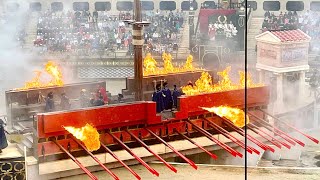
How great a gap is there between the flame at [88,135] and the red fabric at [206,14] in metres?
9.71

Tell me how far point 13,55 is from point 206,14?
506 centimetres

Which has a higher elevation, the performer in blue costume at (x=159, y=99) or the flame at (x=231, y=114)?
the performer in blue costume at (x=159, y=99)

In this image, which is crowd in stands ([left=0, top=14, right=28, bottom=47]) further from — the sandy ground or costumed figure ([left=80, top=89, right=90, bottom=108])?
the sandy ground

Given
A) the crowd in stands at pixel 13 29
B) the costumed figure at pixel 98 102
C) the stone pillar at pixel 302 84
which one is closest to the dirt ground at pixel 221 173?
the costumed figure at pixel 98 102

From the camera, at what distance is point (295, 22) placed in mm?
19656

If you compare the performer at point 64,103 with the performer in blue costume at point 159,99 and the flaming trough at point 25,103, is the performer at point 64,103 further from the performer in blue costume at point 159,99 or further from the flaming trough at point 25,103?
the performer in blue costume at point 159,99

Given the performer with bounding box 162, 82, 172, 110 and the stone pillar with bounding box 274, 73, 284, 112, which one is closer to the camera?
the performer with bounding box 162, 82, 172, 110

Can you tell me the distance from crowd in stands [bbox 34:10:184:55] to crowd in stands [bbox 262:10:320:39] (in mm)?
2501

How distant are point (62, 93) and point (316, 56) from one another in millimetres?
6288

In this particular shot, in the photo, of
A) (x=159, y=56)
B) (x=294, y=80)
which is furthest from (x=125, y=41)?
(x=294, y=80)

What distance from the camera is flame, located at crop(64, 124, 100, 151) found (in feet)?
33.0

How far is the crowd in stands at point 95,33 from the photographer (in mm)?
19688

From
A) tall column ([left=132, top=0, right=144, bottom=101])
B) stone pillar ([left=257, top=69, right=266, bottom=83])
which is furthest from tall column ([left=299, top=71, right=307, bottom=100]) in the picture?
tall column ([left=132, top=0, right=144, bottom=101])

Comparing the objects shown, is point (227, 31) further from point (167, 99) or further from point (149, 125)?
point (149, 125)
